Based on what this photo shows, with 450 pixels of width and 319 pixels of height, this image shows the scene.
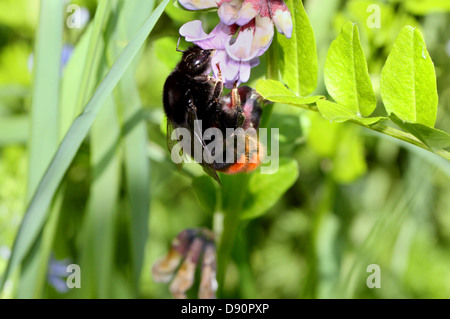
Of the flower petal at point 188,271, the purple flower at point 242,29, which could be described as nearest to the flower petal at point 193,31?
the purple flower at point 242,29

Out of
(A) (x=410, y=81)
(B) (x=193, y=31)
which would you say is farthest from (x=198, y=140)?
(A) (x=410, y=81)

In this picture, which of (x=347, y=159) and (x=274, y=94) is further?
(x=347, y=159)

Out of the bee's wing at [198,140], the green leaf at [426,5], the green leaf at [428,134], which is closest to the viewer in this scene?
the green leaf at [428,134]

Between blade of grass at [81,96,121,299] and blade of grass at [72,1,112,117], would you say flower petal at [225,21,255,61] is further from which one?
blade of grass at [81,96,121,299]

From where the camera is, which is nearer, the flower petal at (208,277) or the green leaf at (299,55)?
the green leaf at (299,55)

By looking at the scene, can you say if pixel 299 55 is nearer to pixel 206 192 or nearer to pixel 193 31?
pixel 193 31

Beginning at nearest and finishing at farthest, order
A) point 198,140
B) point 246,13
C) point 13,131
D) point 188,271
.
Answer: point 246,13
point 198,140
point 188,271
point 13,131

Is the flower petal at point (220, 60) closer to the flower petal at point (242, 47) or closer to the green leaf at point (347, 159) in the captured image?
the flower petal at point (242, 47)
